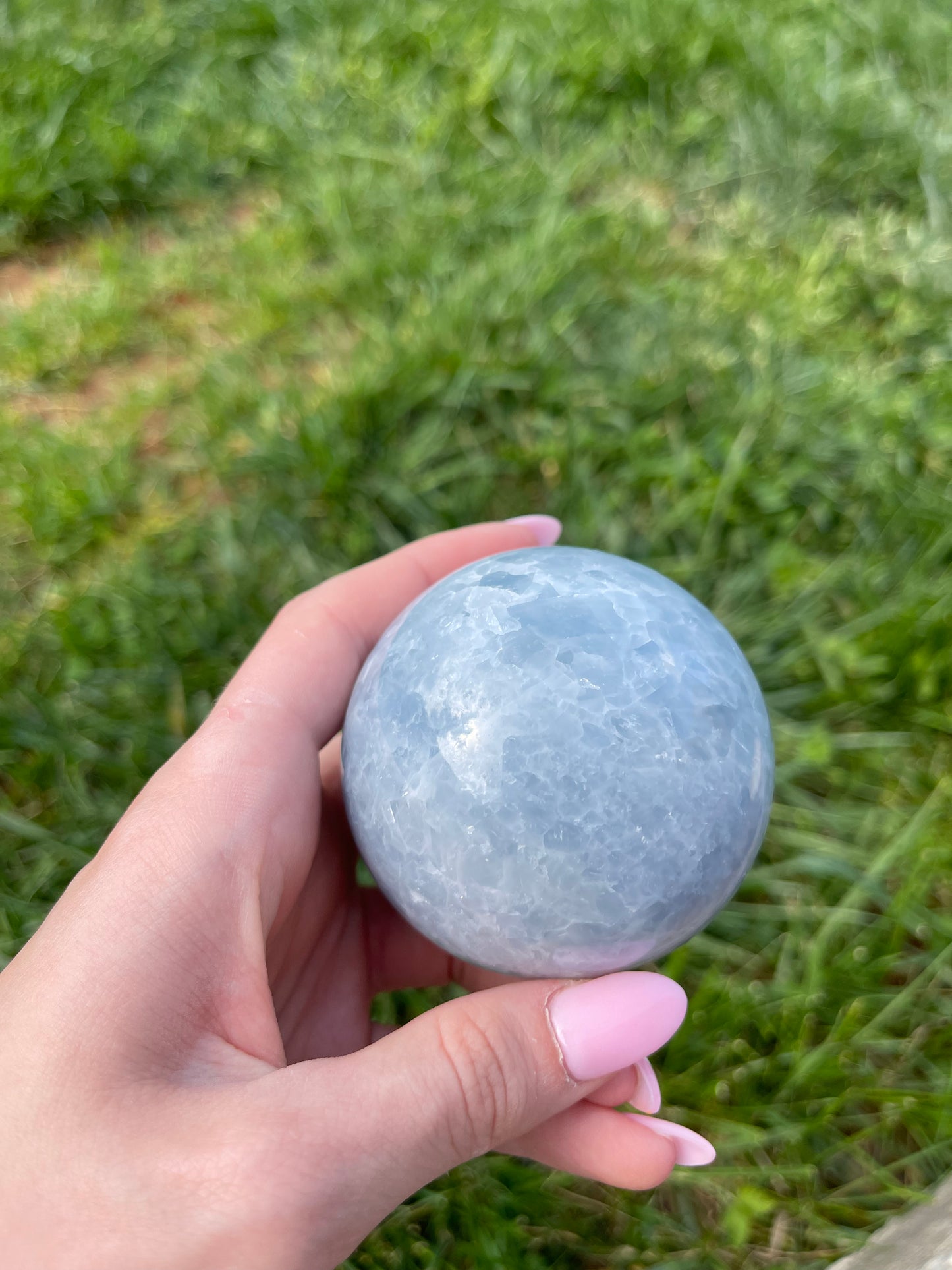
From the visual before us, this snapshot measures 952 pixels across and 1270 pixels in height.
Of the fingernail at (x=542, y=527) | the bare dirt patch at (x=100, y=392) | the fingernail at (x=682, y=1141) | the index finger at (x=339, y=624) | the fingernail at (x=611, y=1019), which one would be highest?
the bare dirt patch at (x=100, y=392)

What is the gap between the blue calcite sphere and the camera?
1107 millimetres

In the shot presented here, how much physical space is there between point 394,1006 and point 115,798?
648 mm

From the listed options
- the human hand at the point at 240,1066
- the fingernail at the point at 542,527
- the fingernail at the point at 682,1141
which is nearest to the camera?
the human hand at the point at 240,1066

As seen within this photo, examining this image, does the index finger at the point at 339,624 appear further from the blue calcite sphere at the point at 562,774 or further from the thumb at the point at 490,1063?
the thumb at the point at 490,1063

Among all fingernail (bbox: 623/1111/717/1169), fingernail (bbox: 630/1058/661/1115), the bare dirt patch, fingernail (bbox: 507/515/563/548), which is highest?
the bare dirt patch

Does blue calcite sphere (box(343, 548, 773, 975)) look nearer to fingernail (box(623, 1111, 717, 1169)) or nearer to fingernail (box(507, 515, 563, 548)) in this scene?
fingernail (box(623, 1111, 717, 1169))

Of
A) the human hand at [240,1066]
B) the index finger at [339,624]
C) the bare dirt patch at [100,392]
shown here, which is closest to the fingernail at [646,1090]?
the human hand at [240,1066]

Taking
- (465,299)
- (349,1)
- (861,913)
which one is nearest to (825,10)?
(349,1)

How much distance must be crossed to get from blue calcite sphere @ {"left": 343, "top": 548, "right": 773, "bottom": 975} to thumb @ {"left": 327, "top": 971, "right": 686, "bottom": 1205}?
47mm

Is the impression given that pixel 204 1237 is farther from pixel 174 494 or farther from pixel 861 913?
pixel 174 494

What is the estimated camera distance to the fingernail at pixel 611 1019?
1.15 meters

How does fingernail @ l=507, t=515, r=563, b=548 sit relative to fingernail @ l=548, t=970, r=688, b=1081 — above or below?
above

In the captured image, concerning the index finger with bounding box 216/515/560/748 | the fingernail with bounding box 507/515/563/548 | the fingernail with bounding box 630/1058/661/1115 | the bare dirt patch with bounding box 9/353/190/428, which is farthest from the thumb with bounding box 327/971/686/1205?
the bare dirt patch with bounding box 9/353/190/428

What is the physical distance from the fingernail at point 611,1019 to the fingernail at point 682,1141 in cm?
23
